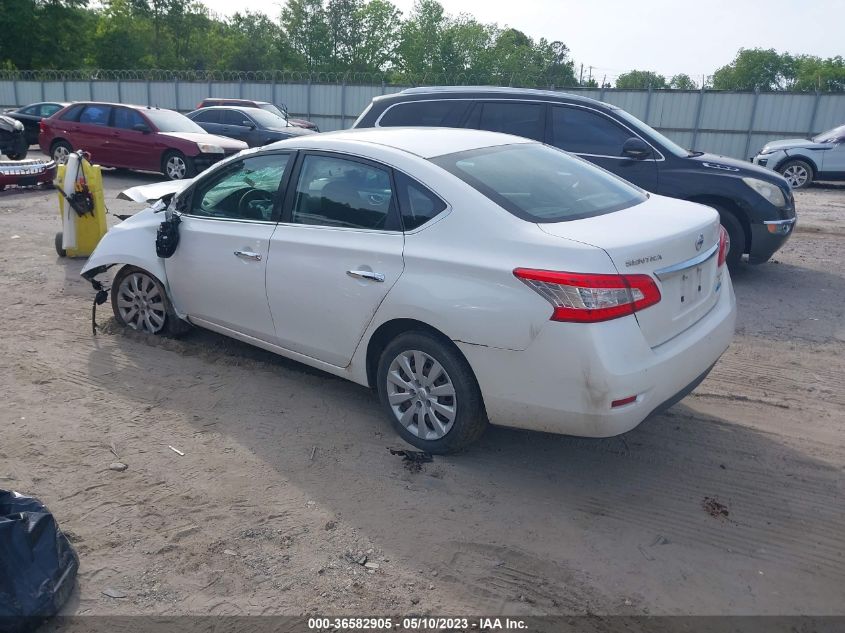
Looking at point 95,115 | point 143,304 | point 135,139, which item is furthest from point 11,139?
point 143,304

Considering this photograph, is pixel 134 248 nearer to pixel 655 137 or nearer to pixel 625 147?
pixel 625 147

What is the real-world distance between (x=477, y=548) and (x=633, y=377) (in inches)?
41.4

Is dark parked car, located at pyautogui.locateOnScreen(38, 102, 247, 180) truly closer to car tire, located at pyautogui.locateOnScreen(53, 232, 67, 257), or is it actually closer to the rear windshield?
car tire, located at pyautogui.locateOnScreen(53, 232, 67, 257)

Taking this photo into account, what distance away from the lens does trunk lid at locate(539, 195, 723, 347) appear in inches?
135

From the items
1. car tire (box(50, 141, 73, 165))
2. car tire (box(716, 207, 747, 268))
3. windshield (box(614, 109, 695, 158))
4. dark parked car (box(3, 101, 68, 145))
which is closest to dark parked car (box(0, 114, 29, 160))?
car tire (box(50, 141, 73, 165))

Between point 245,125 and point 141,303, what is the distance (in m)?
13.9

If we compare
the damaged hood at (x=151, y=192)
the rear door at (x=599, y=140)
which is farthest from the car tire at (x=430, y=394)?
the rear door at (x=599, y=140)

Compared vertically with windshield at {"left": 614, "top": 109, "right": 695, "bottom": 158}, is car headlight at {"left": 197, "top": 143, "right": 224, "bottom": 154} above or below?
below

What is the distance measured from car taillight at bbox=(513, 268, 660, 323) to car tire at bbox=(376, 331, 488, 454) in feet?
2.12

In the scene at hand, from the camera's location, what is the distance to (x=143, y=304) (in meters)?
5.67

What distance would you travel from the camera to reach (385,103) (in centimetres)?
866

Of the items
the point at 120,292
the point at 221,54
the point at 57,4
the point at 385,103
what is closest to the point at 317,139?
the point at 120,292

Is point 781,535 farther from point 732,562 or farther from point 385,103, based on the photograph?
point 385,103

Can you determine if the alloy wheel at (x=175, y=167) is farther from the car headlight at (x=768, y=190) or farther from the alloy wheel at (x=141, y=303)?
the car headlight at (x=768, y=190)
